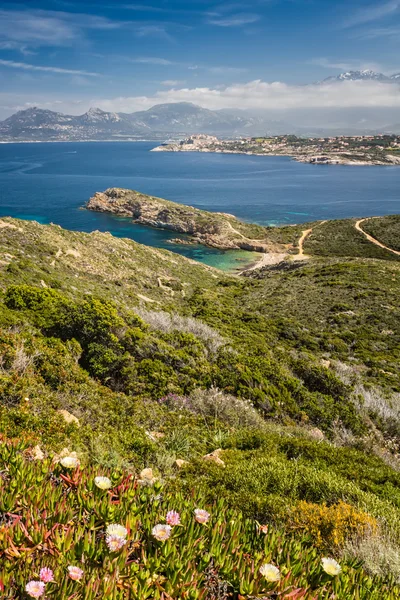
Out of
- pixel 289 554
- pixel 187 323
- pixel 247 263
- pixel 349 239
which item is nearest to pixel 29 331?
pixel 187 323

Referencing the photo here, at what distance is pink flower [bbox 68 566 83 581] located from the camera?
1805mm

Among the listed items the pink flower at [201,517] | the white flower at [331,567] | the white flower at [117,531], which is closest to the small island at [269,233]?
the pink flower at [201,517]

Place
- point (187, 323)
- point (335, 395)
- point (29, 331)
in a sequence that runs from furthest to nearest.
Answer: point (187, 323)
point (335, 395)
point (29, 331)

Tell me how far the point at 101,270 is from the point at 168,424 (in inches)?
997

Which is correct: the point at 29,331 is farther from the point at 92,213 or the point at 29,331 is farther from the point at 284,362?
the point at 92,213

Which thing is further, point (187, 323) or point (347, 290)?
point (347, 290)

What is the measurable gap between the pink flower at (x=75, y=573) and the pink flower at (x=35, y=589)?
5.5 inches

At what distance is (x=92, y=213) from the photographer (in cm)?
8525

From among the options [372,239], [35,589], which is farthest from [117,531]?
[372,239]

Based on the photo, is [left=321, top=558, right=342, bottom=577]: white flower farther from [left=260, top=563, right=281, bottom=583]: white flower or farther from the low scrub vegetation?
[left=260, top=563, right=281, bottom=583]: white flower

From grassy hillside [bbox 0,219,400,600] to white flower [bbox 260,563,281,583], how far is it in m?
0.09

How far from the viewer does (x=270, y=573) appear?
2094 mm

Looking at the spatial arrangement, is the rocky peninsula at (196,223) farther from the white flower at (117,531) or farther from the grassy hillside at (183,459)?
the white flower at (117,531)

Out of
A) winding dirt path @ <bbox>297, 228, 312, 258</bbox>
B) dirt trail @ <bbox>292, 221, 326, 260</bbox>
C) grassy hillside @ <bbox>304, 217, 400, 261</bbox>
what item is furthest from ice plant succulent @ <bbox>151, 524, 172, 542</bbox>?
winding dirt path @ <bbox>297, 228, 312, 258</bbox>
